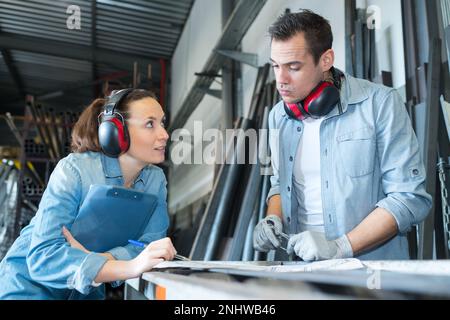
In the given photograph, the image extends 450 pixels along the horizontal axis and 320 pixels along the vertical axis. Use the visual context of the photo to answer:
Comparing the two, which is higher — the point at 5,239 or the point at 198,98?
the point at 198,98

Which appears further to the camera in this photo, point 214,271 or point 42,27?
point 42,27

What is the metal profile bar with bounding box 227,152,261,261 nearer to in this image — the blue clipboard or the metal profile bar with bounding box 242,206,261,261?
the metal profile bar with bounding box 242,206,261,261

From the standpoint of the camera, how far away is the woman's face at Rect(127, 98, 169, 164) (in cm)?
137

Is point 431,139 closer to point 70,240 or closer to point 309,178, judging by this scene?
point 309,178

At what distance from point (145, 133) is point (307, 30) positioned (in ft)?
2.26

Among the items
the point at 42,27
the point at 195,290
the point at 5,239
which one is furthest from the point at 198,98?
the point at 195,290

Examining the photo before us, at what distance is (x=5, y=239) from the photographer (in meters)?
6.74

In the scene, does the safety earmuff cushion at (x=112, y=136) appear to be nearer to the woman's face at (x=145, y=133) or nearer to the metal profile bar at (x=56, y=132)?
the woman's face at (x=145, y=133)

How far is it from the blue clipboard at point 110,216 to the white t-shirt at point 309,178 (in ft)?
2.02

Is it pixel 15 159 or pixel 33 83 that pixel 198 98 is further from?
pixel 33 83

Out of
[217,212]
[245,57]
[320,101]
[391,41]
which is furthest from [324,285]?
[245,57]

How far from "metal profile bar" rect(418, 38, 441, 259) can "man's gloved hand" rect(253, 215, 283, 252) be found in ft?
2.02

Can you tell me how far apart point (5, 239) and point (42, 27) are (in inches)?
134

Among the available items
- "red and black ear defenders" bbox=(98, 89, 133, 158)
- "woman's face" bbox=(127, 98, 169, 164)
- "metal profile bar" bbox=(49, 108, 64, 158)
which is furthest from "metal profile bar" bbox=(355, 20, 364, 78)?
"metal profile bar" bbox=(49, 108, 64, 158)
